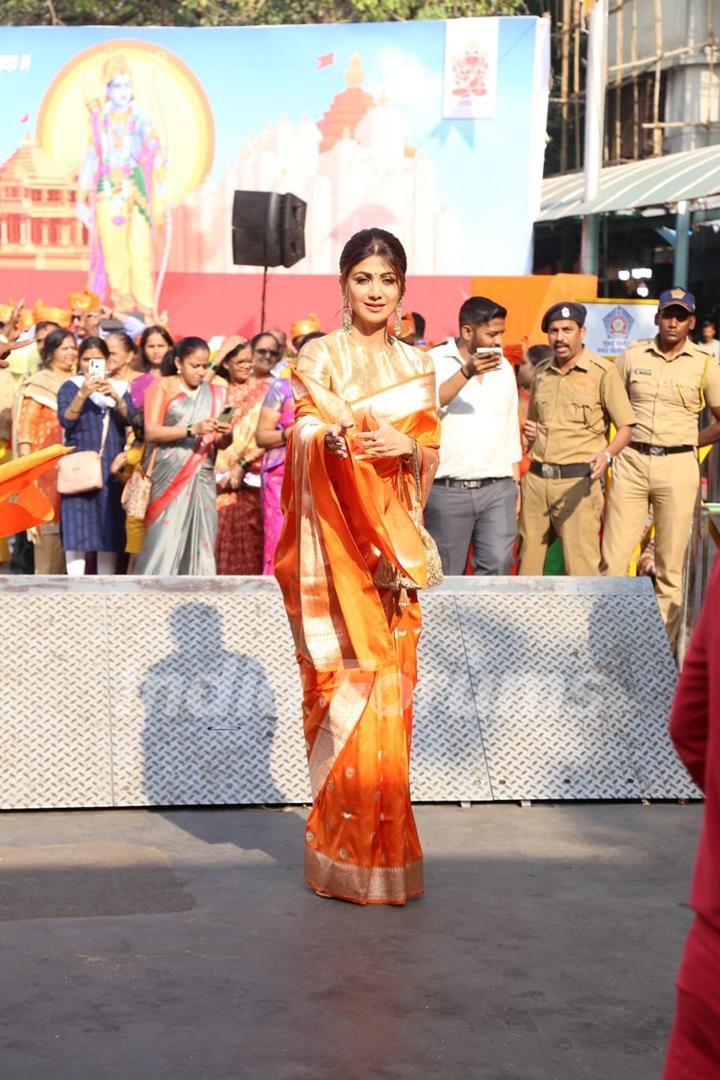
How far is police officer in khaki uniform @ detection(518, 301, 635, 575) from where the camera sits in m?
9.21

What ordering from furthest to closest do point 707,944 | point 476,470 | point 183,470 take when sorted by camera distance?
point 183,470
point 476,470
point 707,944

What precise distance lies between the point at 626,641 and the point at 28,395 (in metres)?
4.96

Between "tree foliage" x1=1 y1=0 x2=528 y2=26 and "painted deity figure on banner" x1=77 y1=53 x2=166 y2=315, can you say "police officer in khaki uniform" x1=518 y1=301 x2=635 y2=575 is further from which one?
"tree foliage" x1=1 y1=0 x2=528 y2=26

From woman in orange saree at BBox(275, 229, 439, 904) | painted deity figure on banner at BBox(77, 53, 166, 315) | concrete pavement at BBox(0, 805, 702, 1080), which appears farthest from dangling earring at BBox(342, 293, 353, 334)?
painted deity figure on banner at BBox(77, 53, 166, 315)

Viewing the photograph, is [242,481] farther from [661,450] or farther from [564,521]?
[661,450]

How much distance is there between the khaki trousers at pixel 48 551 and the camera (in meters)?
10.8

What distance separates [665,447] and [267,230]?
4.85m

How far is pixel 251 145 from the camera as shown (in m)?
21.2

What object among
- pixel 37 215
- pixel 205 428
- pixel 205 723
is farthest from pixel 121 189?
pixel 205 723

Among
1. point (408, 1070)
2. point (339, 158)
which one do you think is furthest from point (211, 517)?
point (339, 158)

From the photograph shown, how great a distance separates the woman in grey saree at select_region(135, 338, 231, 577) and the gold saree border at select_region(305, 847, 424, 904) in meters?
4.03

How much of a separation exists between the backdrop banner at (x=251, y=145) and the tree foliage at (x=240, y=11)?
7759 millimetres

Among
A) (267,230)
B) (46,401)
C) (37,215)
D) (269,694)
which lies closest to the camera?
(269,694)

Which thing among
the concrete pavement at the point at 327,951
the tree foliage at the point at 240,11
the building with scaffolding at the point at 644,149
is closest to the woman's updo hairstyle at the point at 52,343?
the concrete pavement at the point at 327,951
